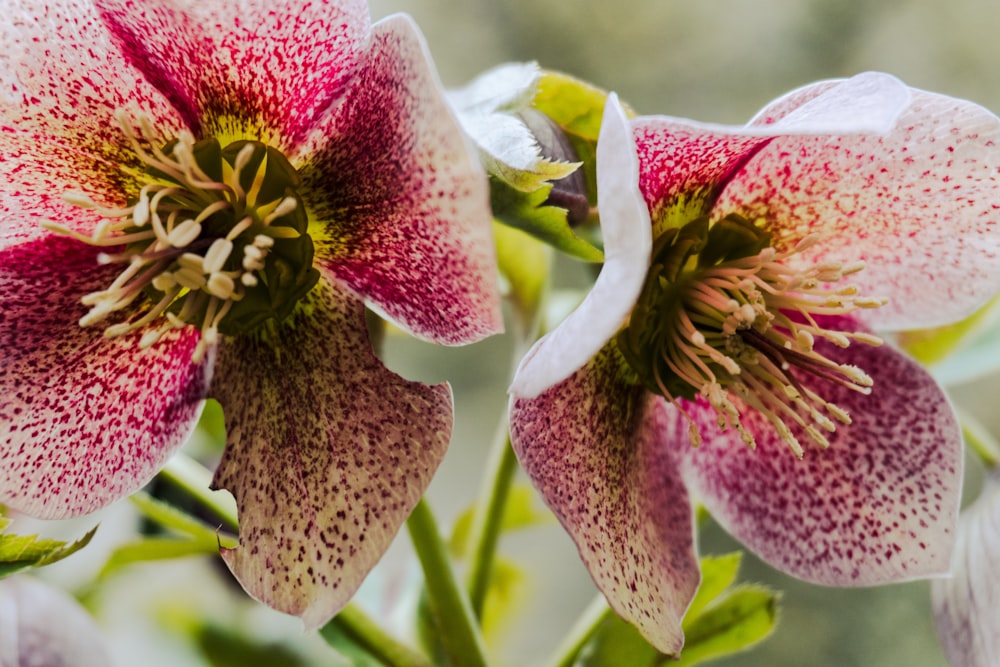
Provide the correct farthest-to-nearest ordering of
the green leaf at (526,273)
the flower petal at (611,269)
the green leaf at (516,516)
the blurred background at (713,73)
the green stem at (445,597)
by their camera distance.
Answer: the blurred background at (713,73)
the green leaf at (516,516)
the green leaf at (526,273)
the green stem at (445,597)
the flower petal at (611,269)

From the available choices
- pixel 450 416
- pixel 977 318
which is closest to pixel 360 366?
pixel 450 416

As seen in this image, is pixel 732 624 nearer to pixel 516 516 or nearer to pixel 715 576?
pixel 715 576

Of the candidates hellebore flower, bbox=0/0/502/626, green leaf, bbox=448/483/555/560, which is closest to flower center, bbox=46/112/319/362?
hellebore flower, bbox=0/0/502/626

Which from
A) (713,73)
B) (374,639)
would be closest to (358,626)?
(374,639)

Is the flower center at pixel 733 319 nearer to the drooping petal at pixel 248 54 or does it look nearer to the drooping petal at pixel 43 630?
the drooping petal at pixel 248 54

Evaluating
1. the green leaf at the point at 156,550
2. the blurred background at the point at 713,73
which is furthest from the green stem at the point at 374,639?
the blurred background at the point at 713,73

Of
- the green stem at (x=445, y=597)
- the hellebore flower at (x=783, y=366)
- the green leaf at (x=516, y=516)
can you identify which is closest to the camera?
the hellebore flower at (x=783, y=366)

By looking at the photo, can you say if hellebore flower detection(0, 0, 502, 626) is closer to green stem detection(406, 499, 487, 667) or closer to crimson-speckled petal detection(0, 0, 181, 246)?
crimson-speckled petal detection(0, 0, 181, 246)
